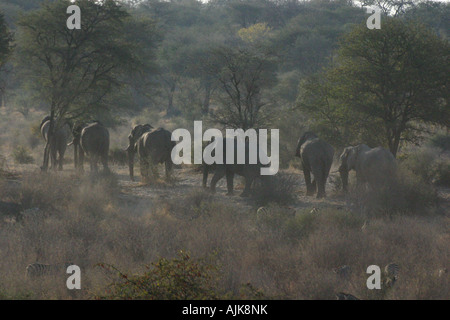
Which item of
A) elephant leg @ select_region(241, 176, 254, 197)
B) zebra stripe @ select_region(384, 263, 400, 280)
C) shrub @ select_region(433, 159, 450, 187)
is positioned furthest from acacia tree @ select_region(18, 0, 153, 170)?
zebra stripe @ select_region(384, 263, 400, 280)

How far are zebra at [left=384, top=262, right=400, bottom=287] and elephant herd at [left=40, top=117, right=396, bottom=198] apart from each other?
16.8 ft

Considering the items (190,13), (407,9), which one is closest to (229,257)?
(407,9)

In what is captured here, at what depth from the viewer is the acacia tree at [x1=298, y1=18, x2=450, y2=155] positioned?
49.5ft

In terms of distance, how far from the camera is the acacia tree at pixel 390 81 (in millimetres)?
15102

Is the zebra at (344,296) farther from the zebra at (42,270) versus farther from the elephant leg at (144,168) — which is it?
the elephant leg at (144,168)

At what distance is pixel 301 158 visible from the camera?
13.3 meters

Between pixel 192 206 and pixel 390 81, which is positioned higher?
pixel 390 81

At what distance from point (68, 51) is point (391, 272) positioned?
11.2 meters

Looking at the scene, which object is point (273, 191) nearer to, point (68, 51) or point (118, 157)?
point (68, 51)

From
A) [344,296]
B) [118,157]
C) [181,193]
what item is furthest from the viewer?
[118,157]

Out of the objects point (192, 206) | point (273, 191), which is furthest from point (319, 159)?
point (192, 206)

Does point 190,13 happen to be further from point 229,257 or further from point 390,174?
point 229,257

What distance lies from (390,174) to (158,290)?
7487mm
